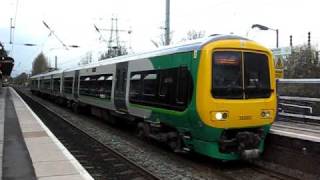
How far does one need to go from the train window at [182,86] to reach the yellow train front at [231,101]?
0.58 metres

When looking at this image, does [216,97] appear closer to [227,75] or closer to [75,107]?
[227,75]

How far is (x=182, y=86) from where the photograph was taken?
11414 mm

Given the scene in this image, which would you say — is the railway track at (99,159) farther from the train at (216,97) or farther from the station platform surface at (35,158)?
the train at (216,97)

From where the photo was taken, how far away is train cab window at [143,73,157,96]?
1330 centimetres

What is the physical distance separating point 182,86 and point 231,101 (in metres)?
1.25

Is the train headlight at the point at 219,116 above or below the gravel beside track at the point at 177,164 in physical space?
above

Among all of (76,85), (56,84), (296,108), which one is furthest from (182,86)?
(56,84)

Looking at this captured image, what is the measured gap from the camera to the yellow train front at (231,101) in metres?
10.6

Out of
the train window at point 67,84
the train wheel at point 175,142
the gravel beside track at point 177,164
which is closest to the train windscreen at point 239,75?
the gravel beside track at point 177,164

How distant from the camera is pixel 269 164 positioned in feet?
37.0

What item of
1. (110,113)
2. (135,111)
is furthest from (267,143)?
(110,113)

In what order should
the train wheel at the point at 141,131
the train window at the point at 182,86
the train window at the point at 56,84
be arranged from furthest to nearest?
1. the train window at the point at 56,84
2. the train wheel at the point at 141,131
3. the train window at the point at 182,86

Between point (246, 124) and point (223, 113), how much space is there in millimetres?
649

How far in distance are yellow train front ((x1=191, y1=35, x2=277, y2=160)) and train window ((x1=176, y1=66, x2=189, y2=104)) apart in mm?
585
